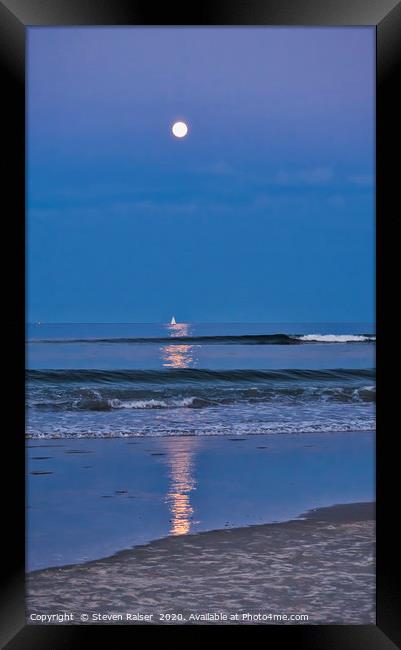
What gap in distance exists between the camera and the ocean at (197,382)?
7.57m

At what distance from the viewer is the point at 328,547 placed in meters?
3.20

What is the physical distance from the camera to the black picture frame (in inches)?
79.5

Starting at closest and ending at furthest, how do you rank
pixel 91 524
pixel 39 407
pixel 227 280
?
1. pixel 91 524
2. pixel 39 407
3. pixel 227 280

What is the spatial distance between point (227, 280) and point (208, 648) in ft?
75.9

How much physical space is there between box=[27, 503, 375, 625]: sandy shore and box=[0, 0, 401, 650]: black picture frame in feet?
0.87

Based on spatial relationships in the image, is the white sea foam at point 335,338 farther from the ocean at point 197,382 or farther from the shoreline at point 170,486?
the shoreline at point 170,486

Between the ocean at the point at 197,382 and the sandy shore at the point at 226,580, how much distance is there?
3524 millimetres

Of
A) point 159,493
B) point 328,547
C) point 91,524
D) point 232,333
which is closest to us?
point 328,547

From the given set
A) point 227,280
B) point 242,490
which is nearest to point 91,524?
point 242,490

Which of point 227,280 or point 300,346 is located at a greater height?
point 227,280

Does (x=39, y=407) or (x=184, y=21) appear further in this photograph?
(x=39, y=407)
